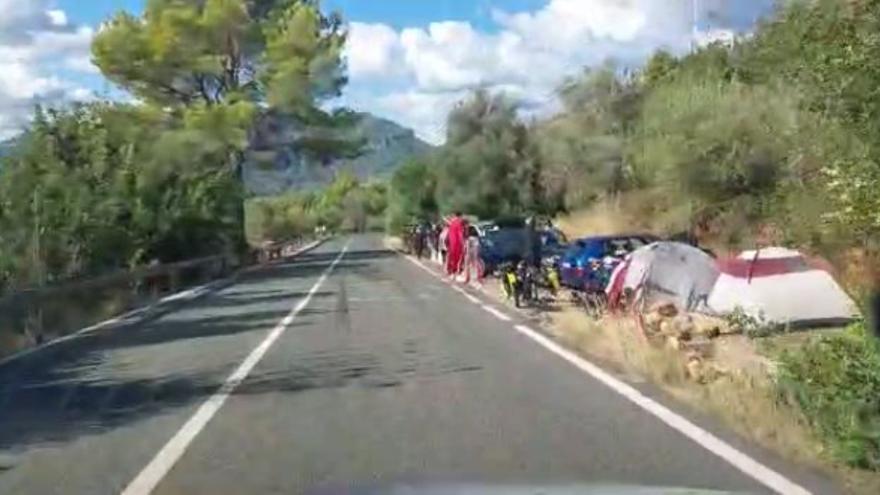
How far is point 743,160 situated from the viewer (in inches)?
1336

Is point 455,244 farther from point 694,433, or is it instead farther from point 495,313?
point 694,433

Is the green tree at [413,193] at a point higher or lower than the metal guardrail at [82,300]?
higher

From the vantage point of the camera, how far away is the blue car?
2927 centimetres

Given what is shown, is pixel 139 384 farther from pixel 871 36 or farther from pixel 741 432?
pixel 871 36

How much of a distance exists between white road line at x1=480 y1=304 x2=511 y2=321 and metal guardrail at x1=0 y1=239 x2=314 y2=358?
7.56 meters

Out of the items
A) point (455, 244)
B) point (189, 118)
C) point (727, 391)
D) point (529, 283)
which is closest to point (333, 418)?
point (727, 391)

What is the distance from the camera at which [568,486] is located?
18.0 ft

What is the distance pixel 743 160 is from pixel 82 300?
48.7 feet

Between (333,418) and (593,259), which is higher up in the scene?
(593,259)

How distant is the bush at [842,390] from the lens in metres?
9.44

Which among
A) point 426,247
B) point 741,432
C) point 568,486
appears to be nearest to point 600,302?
point 741,432

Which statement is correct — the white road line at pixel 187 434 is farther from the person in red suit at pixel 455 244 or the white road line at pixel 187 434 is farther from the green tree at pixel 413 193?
the green tree at pixel 413 193

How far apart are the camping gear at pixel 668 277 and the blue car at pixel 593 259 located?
4.04m

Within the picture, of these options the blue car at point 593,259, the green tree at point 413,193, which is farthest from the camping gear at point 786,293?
the green tree at point 413,193
